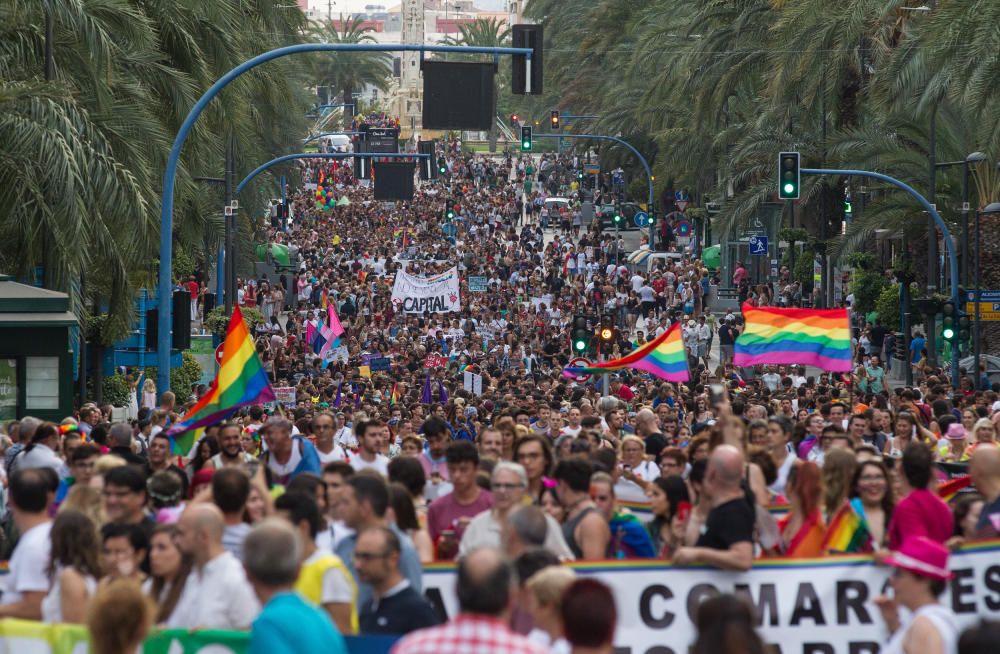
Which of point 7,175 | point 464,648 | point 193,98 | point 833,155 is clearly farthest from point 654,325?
point 464,648

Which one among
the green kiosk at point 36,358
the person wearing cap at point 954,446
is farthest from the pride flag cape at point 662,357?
the green kiosk at point 36,358

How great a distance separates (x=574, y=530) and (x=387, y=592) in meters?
1.80

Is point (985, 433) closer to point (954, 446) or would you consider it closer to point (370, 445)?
point (954, 446)

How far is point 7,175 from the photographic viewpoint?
74.8 feet

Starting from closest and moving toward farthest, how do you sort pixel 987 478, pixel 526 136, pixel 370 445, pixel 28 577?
pixel 28 577
pixel 987 478
pixel 370 445
pixel 526 136

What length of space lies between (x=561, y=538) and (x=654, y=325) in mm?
34918

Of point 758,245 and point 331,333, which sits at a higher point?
point 758,245

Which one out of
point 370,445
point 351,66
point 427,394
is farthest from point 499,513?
point 351,66

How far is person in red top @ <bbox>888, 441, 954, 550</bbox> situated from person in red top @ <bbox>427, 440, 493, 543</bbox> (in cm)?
224

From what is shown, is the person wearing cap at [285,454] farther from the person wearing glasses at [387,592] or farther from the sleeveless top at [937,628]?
the sleeveless top at [937,628]

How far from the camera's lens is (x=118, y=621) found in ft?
20.8

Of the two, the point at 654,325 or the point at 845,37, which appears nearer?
the point at 845,37

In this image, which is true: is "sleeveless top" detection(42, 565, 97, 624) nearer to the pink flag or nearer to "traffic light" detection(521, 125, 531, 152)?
the pink flag

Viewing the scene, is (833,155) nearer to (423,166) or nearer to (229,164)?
(229,164)
